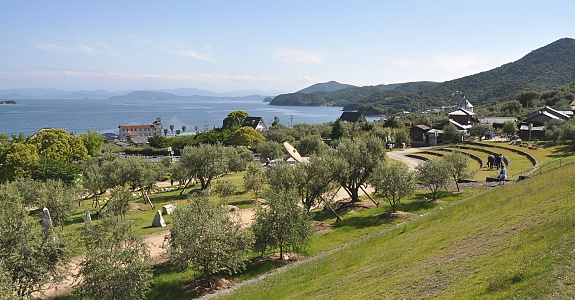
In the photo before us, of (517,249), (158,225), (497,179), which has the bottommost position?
(158,225)

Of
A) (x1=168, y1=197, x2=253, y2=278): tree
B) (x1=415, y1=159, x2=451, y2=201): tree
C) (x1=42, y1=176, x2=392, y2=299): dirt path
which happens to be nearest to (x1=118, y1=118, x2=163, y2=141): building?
(x1=42, y1=176, x2=392, y2=299): dirt path

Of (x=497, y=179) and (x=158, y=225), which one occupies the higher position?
(x=497, y=179)

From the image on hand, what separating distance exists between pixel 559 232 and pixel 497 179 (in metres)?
27.4

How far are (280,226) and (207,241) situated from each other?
17.3 feet

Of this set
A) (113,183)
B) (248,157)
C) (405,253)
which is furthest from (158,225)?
(248,157)

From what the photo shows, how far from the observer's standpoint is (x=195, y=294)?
63.2 ft

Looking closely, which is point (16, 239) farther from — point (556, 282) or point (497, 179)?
point (497, 179)

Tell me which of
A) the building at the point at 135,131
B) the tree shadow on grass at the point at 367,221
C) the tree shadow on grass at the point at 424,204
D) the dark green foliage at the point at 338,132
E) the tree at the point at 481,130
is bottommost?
the building at the point at 135,131

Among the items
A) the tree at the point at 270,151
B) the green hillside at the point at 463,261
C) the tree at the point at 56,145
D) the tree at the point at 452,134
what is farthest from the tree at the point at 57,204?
the tree at the point at 452,134

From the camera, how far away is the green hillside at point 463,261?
10.0 metres

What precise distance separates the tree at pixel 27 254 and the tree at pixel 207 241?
5.39 metres

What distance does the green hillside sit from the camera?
395 inches

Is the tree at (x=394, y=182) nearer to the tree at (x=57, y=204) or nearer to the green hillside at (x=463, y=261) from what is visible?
the green hillside at (x=463, y=261)

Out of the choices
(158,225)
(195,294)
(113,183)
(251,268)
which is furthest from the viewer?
(113,183)
